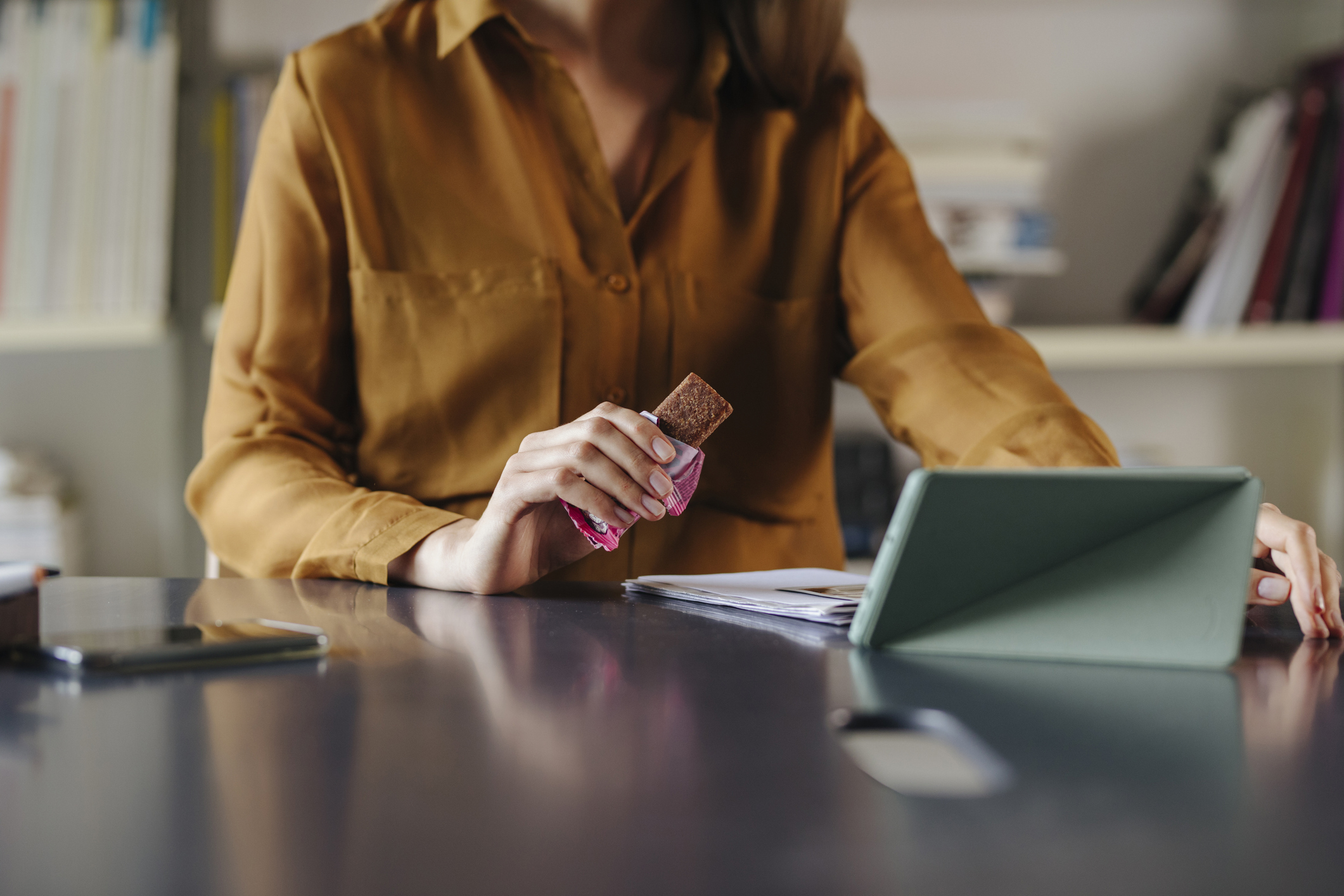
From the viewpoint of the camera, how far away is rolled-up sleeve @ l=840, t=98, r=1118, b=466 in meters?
0.99

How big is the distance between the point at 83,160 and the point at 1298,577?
180cm

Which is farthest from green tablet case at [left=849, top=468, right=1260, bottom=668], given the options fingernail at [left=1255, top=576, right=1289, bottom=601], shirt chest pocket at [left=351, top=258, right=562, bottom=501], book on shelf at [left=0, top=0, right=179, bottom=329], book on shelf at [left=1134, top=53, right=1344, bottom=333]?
book on shelf at [left=0, top=0, right=179, bottom=329]

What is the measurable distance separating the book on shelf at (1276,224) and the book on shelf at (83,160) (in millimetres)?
1712

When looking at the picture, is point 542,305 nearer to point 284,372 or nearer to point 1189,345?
point 284,372

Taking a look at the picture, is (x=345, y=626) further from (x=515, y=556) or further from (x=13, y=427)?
(x=13, y=427)

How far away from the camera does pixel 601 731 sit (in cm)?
42

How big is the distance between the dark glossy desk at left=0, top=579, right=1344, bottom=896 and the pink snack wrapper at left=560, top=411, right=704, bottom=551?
157 millimetres

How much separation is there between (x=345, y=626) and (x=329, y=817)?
328mm

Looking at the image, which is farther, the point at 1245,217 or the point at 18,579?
the point at 1245,217

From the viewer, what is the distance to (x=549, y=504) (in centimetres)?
84

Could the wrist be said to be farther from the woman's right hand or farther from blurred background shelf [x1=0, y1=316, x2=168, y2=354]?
blurred background shelf [x1=0, y1=316, x2=168, y2=354]

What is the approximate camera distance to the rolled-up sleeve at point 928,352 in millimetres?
990

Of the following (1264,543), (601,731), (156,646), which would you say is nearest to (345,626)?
(156,646)

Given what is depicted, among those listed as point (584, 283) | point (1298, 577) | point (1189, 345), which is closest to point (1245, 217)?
point (1189, 345)
